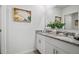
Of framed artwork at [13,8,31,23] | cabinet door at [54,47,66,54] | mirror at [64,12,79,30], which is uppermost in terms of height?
framed artwork at [13,8,31,23]

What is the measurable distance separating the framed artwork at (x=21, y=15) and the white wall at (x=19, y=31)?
0.11m

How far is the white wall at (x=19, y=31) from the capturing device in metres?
3.05

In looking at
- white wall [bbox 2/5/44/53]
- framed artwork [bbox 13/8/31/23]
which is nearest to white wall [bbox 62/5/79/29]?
white wall [bbox 2/5/44/53]

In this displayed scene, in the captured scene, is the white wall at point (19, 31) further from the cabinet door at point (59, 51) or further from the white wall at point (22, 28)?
the cabinet door at point (59, 51)

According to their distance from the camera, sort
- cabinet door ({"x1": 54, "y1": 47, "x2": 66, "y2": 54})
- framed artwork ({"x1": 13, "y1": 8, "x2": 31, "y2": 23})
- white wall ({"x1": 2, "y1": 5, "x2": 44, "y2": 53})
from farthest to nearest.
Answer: framed artwork ({"x1": 13, "y1": 8, "x2": 31, "y2": 23})
white wall ({"x1": 2, "y1": 5, "x2": 44, "y2": 53})
cabinet door ({"x1": 54, "y1": 47, "x2": 66, "y2": 54})

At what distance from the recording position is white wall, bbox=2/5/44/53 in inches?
120

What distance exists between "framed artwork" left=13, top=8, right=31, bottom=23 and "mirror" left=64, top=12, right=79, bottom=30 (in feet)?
4.36

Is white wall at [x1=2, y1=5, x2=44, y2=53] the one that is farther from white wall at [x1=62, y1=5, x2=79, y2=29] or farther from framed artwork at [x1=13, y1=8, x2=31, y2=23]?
white wall at [x1=62, y1=5, x2=79, y2=29]

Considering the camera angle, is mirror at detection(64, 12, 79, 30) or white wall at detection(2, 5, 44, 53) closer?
mirror at detection(64, 12, 79, 30)

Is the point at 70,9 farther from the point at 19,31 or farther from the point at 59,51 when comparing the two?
the point at 19,31

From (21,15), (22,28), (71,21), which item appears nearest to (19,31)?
(22,28)

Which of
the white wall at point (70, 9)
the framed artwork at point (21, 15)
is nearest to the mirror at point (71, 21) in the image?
the white wall at point (70, 9)

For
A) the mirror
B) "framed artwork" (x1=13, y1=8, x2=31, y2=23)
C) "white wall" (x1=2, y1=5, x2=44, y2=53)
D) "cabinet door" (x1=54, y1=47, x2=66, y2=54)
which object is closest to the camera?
"cabinet door" (x1=54, y1=47, x2=66, y2=54)

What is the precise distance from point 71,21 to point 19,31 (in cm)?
174
